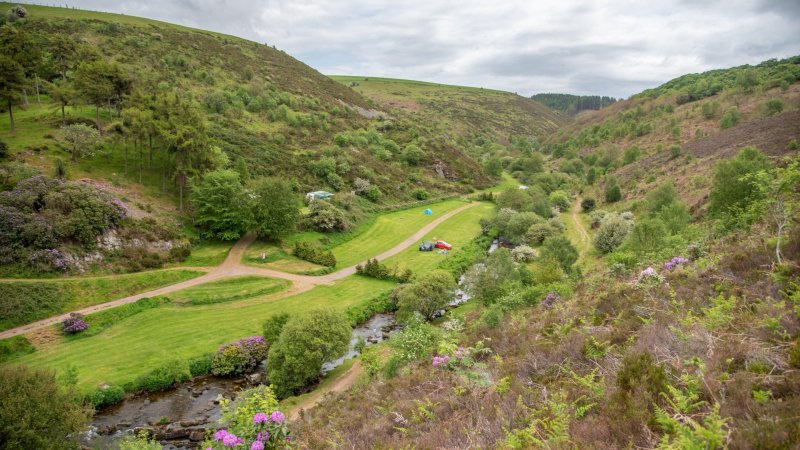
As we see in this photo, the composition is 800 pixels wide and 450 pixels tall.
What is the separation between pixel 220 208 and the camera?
40.8m

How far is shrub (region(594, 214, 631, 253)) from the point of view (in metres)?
43.6

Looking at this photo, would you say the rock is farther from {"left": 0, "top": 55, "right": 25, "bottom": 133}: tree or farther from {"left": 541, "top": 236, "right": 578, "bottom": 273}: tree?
{"left": 0, "top": 55, "right": 25, "bottom": 133}: tree

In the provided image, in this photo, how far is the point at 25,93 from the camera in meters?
51.5

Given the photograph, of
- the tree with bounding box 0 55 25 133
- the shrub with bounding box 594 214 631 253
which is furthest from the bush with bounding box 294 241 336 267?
the tree with bounding box 0 55 25 133

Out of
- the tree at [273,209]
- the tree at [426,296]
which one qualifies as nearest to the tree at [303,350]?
the tree at [426,296]

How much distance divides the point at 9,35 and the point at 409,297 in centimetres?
5388

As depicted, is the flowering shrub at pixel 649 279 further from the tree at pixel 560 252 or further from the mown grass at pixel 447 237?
the mown grass at pixel 447 237

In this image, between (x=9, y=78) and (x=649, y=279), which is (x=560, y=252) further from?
(x=9, y=78)

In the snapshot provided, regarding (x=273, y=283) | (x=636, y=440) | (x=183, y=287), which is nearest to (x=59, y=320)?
(x=183, y=287)

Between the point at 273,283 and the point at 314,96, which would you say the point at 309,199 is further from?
the point at 314,96

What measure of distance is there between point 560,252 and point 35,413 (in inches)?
1506

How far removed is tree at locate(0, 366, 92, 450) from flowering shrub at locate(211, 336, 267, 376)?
944 cm

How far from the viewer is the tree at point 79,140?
4003 cm

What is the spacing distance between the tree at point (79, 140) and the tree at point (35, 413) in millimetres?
32696
